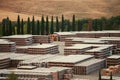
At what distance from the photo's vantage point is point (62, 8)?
191 metres

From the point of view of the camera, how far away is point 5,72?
74.6m

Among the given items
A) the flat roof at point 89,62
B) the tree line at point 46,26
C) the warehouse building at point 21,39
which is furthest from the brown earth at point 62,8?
the flat roof at point 89,62

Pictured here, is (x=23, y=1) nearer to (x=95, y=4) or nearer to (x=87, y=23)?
(x=95, y=4)

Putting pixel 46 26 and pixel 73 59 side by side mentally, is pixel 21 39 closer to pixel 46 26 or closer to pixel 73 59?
pixel 46 26

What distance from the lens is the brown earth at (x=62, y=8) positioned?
185500 millimetres

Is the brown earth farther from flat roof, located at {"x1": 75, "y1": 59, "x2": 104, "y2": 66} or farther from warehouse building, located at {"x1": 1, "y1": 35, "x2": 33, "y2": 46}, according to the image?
flat roof, located at {"x1": 75, "y1": 59, "x2": 104, "y2": 66}

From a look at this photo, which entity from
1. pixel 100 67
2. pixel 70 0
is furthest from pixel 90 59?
pixel 70 0

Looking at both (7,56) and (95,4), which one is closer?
(7,56)

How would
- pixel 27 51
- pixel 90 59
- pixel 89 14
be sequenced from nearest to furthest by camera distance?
pixel 90 59
pixel 27 51
pixel 89 14

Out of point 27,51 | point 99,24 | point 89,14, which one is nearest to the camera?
point 27,51

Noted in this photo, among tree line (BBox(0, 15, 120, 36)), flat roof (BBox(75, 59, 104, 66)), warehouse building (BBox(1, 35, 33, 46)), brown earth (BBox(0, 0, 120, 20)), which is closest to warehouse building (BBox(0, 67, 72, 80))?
flat roof (BBox(75, 59, 104, 66))

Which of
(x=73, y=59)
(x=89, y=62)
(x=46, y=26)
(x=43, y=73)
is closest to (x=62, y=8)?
(x=46, y=26)

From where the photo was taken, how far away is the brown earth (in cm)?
18550

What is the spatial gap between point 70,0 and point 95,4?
8.96m
